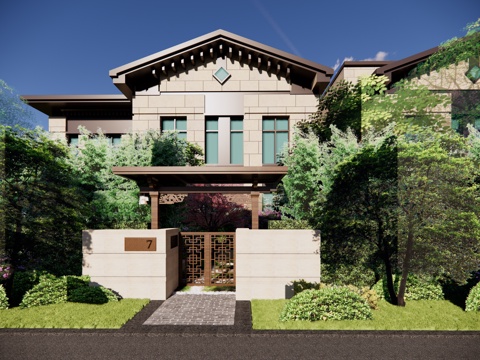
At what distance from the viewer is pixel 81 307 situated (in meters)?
9.50

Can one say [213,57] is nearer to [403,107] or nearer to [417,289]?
[403,107]

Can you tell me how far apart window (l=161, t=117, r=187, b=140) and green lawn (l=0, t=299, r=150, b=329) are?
439 inches

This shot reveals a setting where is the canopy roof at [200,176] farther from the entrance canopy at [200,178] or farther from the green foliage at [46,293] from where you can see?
the green foliage at [46,293]

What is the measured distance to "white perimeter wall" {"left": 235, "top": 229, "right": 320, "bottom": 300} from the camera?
10.6 m

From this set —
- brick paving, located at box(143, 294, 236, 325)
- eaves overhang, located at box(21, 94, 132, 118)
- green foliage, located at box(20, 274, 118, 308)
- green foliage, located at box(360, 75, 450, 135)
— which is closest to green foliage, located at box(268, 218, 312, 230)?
brick paving, located at box(143, 294, 236, 325)

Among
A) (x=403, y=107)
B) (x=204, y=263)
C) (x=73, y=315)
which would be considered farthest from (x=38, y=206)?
(x=403, y=107)

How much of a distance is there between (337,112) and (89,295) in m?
15.4

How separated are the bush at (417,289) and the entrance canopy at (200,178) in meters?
5.11

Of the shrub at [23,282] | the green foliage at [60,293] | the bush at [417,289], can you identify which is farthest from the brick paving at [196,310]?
the bush at [417,289]

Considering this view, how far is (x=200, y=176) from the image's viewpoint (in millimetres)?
11953

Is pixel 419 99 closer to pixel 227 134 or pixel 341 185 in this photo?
pixel 341 185

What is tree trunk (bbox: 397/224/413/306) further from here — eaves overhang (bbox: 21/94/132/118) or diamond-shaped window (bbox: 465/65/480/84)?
eaves overhang (bbox: 21/94/132/118)

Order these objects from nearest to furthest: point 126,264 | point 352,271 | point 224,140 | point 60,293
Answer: point 60,293, point 126,264, point 352,271, point 224,140

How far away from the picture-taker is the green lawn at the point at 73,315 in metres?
8.09
